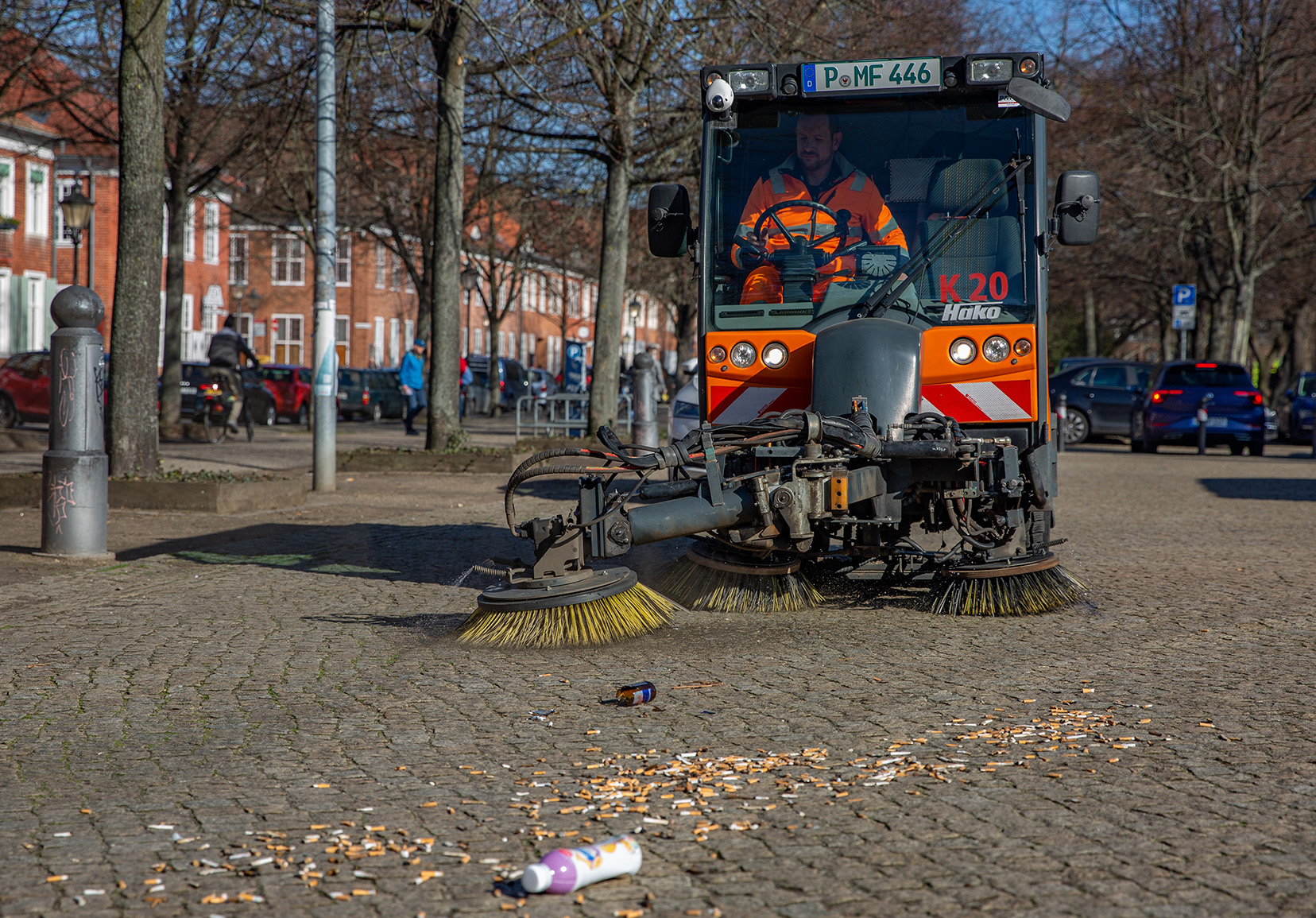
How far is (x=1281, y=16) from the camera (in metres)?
30.1

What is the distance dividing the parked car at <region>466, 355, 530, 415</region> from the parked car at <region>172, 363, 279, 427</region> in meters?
12.9

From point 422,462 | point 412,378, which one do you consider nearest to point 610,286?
point 422,462

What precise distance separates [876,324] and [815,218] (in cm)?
86

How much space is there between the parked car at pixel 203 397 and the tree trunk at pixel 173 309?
38cm

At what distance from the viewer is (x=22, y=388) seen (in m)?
26.3

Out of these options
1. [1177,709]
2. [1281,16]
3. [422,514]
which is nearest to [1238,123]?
[1281,16]

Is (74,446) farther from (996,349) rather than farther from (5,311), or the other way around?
(5,311)

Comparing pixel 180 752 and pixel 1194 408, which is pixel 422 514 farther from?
pixel 1194 408

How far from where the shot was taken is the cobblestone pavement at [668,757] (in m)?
3.53

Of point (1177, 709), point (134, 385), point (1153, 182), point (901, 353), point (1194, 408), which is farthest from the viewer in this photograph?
point (1153, 182)

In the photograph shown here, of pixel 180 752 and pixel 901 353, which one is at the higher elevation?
pixel 901 353

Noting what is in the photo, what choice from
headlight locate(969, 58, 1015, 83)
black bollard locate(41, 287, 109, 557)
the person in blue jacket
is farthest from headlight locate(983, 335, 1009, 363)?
the person in blue jacket

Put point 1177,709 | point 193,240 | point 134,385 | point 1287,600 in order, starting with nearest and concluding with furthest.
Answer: point 1177,709 < point 1287,600 < point 134,385 < point 193,240

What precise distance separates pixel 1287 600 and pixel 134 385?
31.2 ft
